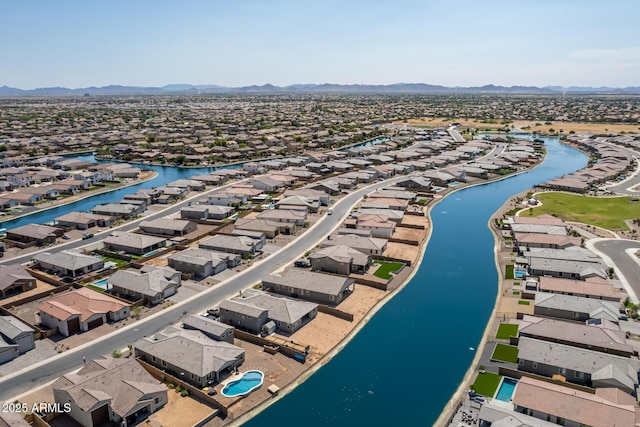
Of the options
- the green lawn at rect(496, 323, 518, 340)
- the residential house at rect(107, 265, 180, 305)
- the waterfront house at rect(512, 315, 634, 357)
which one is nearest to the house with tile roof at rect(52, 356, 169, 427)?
the residential house at rect(107, 265, 180, 305)

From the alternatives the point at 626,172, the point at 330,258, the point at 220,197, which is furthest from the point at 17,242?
the point at 626,172

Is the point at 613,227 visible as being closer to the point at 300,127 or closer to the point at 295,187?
the point at 295,187

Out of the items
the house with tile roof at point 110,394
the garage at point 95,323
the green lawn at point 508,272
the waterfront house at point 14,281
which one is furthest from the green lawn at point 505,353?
the waterfront house at point 14,281

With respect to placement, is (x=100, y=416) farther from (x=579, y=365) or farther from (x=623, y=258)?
(x=623, y=258)

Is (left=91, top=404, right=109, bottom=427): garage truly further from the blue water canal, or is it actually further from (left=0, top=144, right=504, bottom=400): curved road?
the blue water canal

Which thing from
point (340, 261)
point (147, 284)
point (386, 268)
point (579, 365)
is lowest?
point (386, 268)

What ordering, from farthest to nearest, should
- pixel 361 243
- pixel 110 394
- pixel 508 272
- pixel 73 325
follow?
pixel 361 243, pixel 508 272, pixel 73 325, pixel 110 394

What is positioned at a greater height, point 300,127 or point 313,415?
point 300,127

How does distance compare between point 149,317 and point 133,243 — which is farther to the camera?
point 133,243

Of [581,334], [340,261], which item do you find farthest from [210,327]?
[581,334]
